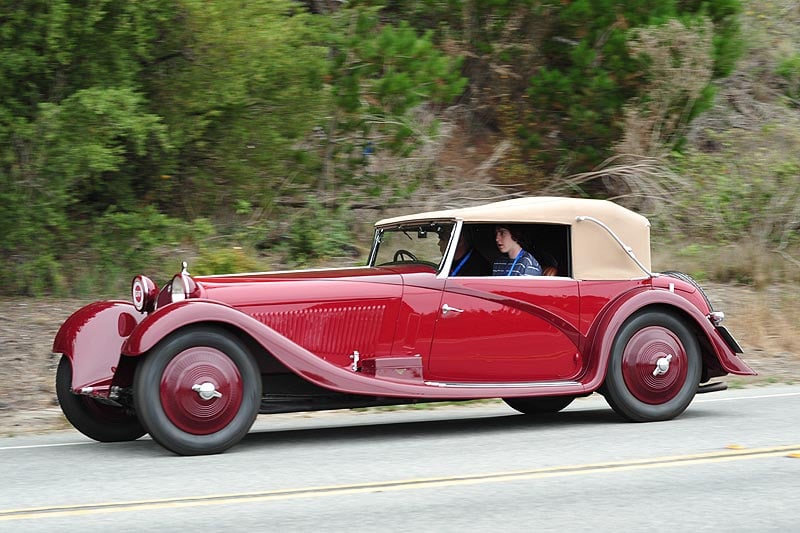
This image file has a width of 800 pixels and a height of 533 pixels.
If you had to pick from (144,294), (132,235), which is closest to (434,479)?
(144,294)

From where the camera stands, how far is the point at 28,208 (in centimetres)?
1214

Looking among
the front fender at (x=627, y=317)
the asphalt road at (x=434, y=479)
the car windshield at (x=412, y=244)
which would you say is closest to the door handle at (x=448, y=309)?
the car windshield at (x=412, y=244)

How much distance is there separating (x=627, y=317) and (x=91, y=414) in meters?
3.94

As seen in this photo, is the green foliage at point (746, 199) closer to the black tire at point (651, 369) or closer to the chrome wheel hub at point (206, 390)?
the black tire at point (651, 369)

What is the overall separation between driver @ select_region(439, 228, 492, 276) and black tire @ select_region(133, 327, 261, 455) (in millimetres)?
1741

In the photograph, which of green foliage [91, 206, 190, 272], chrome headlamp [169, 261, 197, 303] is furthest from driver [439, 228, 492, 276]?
green foliage [91, 206, 190, 272]

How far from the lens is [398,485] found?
18.8 ft

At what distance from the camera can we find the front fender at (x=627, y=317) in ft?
25.6

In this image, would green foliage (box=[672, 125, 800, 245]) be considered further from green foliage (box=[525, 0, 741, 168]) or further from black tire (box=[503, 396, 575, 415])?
black tire (box=[503, 396, 575, 415])

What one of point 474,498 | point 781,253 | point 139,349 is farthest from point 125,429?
point 781,253

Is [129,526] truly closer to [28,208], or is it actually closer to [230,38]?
[28,208]

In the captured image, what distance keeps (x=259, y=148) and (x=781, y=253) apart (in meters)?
8.03

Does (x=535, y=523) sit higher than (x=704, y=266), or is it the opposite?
(x=535, y=523)

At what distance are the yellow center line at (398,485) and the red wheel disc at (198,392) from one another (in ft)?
4.12
